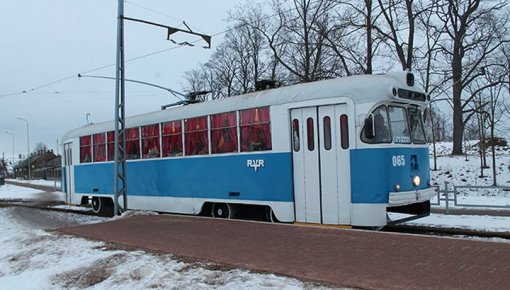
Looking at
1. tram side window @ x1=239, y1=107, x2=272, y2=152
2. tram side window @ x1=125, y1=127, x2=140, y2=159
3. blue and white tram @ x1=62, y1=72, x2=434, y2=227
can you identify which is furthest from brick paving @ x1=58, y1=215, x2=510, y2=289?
tram side window @ x1=125, y1=127, x2=140, y2=159

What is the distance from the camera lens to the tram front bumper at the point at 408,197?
9.48 m

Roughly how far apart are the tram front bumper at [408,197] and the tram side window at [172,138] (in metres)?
6.40

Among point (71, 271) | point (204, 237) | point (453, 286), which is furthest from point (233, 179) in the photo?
point (453, 286)

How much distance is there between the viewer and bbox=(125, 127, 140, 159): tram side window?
1580 centimetres

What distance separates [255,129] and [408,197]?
12.2 ft

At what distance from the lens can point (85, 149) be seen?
18.6 metres

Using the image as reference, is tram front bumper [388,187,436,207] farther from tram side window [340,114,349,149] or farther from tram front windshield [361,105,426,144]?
tram side window [340,114,349,149]

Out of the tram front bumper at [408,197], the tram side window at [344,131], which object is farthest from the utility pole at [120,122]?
the tram front bumper at [408,197]

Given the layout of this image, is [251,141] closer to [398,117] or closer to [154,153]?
[398,117]

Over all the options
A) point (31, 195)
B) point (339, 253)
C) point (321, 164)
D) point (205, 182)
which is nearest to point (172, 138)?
point (205, 182)

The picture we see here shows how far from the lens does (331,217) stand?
9.94 metres

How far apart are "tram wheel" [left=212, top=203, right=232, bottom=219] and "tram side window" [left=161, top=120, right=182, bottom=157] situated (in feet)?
6.15

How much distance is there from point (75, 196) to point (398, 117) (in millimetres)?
13624

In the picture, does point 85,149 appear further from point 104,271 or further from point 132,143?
point 104,271
